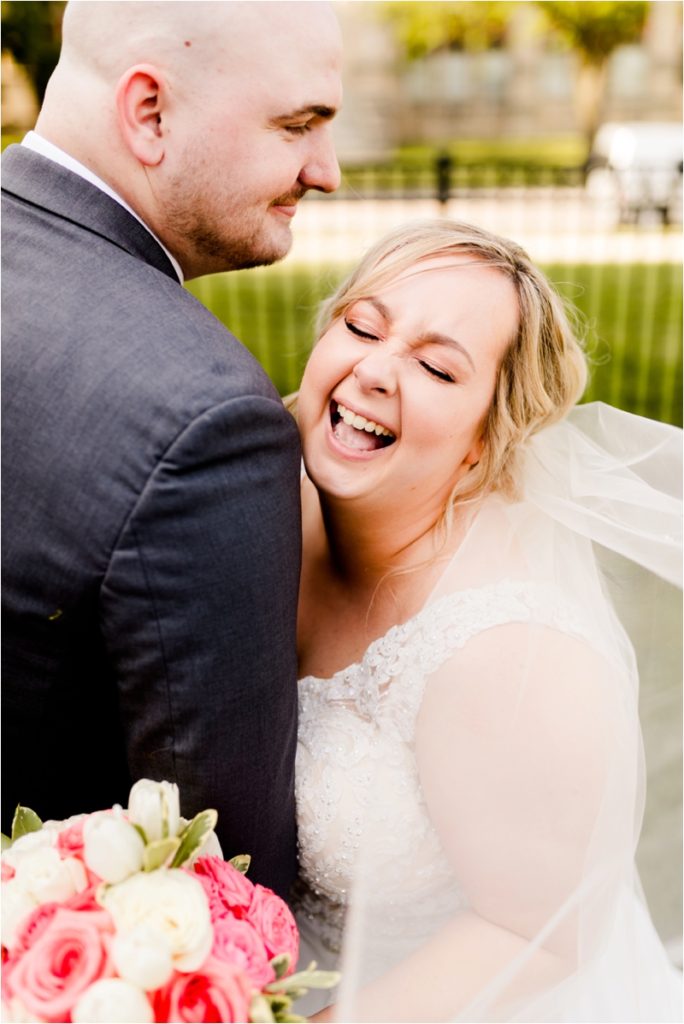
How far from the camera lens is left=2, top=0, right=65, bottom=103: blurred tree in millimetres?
7715

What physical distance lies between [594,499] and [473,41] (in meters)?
33.4

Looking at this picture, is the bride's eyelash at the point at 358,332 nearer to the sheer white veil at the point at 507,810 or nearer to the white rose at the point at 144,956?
the sheer white veil at the point at 507,810

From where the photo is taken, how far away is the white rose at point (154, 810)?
4.77ft

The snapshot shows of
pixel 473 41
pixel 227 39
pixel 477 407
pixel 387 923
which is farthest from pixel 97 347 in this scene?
pixel 473 41

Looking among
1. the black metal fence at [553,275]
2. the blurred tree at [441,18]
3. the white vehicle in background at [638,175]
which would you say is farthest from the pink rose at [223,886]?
the blurred tree at [441,18]

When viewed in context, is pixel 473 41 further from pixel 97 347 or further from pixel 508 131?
pixel 97 347

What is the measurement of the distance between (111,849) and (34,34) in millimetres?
7943

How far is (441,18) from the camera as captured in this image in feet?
89.3

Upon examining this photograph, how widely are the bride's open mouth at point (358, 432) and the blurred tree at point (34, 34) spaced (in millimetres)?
6446

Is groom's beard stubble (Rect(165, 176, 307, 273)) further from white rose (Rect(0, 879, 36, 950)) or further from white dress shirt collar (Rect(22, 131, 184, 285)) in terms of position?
white rose (Rect(0, 879, 36, 950))

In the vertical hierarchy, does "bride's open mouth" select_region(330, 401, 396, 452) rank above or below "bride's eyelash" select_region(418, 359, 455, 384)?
below

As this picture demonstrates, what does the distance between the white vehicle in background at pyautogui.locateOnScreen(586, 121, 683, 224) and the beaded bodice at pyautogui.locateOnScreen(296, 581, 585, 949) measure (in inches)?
315

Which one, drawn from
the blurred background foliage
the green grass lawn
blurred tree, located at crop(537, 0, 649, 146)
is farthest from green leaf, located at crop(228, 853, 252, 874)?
blurred tree, located at crop(537, 0, 649, 146)

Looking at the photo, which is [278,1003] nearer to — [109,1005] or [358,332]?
[109,1005]
